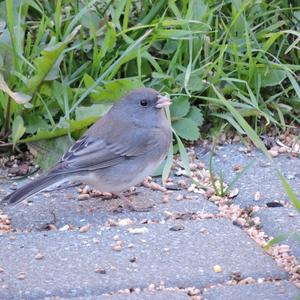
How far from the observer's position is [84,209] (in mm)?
3330

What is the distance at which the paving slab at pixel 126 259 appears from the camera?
8.51ft

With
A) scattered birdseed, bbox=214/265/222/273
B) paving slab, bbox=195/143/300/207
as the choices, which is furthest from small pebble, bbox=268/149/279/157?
scattered birdseed, bbox=214/265/222/273

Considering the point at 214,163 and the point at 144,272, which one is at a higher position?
the point at 144,272

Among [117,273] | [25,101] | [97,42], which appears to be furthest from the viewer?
[97,42]

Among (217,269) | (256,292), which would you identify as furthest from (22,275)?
(256,292)

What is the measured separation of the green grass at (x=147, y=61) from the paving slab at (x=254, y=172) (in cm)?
13

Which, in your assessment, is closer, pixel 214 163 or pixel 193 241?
pixel 193 241

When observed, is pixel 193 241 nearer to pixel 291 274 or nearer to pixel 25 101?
pixel 291 274

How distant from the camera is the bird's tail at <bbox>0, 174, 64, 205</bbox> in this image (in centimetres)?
318

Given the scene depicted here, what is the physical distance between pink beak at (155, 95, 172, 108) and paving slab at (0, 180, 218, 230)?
38cm

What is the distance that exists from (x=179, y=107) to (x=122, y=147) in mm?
358

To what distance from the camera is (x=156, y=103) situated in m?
3.74

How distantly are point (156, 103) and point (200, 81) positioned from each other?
0.22 metres

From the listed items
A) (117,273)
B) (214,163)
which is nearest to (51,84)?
(214,163)
